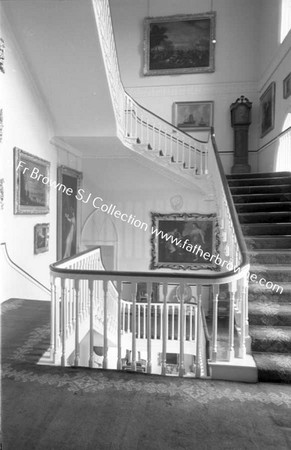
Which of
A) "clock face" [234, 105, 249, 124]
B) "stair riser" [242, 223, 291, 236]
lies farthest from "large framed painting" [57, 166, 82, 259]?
"clock face" [234, 105, 249, 124]

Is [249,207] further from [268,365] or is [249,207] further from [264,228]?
[268,365]

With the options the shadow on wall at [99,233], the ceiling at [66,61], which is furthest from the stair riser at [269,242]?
the shadow on wall at [99,233]

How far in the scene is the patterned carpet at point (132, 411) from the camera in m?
1.91

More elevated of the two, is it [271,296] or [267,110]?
[267,110]

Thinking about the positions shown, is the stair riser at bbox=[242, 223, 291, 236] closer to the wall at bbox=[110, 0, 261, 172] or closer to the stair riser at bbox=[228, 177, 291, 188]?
the stair riser at bbox=[228, 177, 291, 188]

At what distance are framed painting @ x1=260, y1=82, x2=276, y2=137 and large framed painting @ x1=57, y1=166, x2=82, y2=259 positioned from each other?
4.68 meters

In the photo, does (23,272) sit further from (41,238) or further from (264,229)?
(264,229)

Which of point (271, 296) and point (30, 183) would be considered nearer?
point (271, 296)

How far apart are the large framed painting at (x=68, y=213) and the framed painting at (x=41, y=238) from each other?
26.7 inches

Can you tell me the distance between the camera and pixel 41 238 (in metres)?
5.87

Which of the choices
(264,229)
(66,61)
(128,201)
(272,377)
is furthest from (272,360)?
(128,201)

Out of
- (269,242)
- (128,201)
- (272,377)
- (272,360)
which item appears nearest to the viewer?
(272,377)

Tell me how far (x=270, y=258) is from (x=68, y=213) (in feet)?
15.3

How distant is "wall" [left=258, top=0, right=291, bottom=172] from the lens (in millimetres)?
6703
